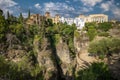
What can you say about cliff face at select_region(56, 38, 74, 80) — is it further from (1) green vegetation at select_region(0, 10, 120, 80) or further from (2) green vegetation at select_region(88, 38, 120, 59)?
(2) green vegetation at select_region(88, 38, 120, 59)

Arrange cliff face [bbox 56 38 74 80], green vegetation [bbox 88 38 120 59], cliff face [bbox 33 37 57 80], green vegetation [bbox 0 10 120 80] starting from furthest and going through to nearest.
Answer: cliff face [bbox 56 38 74 80], cliff face [bbox 33 37 57 80], green vegetation [bbox 88 38 120 59], green vegetation [bbox 0 10 120 80]

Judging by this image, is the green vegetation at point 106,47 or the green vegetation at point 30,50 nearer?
the green vegetation at point 30,50

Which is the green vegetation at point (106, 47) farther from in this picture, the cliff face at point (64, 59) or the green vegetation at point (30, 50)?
the cliff face at point (64, 59)

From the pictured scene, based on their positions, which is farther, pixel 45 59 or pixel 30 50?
pixel 45 59

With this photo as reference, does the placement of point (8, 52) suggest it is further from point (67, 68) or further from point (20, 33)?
point (67, 68)

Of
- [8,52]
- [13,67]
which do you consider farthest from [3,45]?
[13,67]

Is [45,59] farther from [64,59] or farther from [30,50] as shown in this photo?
[64,59]

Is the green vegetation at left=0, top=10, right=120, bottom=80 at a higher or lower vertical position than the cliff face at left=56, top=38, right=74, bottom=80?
higher

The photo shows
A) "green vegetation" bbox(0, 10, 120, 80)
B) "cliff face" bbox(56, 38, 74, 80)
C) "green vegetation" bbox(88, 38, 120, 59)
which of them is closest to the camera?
"green vegetation" bbox(0, 10, 120, 80)

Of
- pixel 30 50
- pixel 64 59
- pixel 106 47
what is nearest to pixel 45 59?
pixel 30 50

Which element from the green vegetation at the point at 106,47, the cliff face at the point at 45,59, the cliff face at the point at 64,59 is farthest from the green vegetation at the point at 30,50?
the cliff face at the point at 64,59

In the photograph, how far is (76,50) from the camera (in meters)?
68.0

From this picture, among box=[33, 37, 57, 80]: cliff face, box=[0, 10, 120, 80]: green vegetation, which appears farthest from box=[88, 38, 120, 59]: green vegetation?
box=[33, 37, 57, 80]: cliff face

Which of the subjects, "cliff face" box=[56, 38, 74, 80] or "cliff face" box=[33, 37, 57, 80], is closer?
"cliff face" box=[33, 37, 57, 80]
